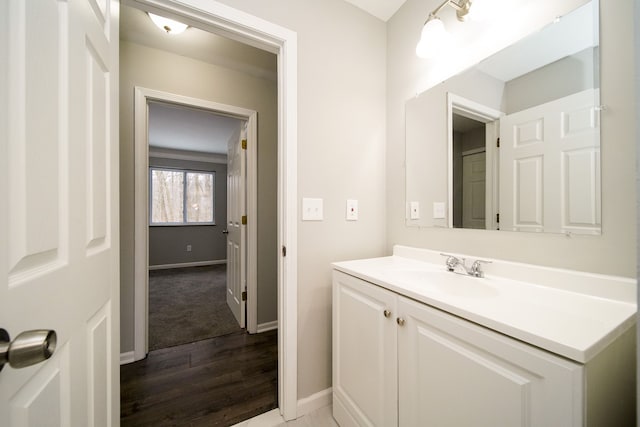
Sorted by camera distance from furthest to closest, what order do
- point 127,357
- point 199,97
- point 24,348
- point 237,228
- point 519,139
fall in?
point 237,228, point 199,97, point 127,357, point 519,139, point 24,348

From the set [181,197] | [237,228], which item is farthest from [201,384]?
[181,197]

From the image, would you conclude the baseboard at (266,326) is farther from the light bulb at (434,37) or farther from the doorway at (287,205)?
the light bulb at (434,37)

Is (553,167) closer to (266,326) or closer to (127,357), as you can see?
(266,326)

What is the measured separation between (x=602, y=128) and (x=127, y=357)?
2997 mm

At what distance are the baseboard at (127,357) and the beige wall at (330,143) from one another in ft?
4.71

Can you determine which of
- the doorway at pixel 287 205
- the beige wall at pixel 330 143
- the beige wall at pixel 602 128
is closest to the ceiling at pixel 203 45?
the beige wall at pixel 330 143

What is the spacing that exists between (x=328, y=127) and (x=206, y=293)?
3.16 meters

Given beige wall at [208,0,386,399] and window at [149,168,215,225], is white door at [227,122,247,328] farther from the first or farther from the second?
window at [149,168,215,225]

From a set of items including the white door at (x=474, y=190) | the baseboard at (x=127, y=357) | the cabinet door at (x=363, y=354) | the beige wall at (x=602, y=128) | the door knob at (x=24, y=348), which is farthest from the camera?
the baseboard at (x=127, y=357)

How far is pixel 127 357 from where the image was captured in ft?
5.84

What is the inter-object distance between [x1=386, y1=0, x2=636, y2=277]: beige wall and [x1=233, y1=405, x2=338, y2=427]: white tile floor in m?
1.09

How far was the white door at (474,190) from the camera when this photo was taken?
1150mm

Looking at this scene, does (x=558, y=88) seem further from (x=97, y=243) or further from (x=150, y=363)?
(x=150, y=363)

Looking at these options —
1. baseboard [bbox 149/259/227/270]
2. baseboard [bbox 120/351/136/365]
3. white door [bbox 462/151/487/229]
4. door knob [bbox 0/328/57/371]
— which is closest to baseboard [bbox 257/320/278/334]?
baseboard [bbox 120/351/136/365]
